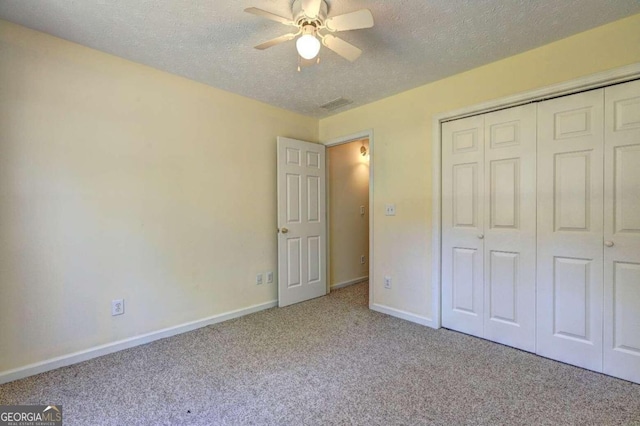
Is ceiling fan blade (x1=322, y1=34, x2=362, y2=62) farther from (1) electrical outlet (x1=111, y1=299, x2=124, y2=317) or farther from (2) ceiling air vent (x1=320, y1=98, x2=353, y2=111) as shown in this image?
(1) electrical outlet (x1=111, y1=299, x2=124, y2=317)

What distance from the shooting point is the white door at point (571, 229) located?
2068 mm

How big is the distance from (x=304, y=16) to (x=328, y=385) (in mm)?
2298

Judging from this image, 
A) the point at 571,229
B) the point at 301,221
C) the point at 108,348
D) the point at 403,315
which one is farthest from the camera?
the point at 301,221

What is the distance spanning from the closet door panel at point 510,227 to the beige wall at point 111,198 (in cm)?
235

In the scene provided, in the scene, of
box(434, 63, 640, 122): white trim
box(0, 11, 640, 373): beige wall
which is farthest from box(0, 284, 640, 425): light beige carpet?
box(434, 63, 640, 122): white trim

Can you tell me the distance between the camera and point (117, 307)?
2.43m

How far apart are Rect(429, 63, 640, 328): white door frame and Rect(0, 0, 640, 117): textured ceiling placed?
1.11 feet

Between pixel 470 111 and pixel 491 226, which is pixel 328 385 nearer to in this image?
pixel 491 226

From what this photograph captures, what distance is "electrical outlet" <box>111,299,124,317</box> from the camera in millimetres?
2412

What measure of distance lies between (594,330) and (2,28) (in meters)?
4.55

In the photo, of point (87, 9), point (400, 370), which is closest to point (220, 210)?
point (87, 9)

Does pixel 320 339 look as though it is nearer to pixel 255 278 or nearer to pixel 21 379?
pixel 255 278

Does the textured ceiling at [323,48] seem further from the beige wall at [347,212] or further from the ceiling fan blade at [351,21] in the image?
the beige wall at [347,212]

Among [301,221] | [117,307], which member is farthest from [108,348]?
[301,221]
